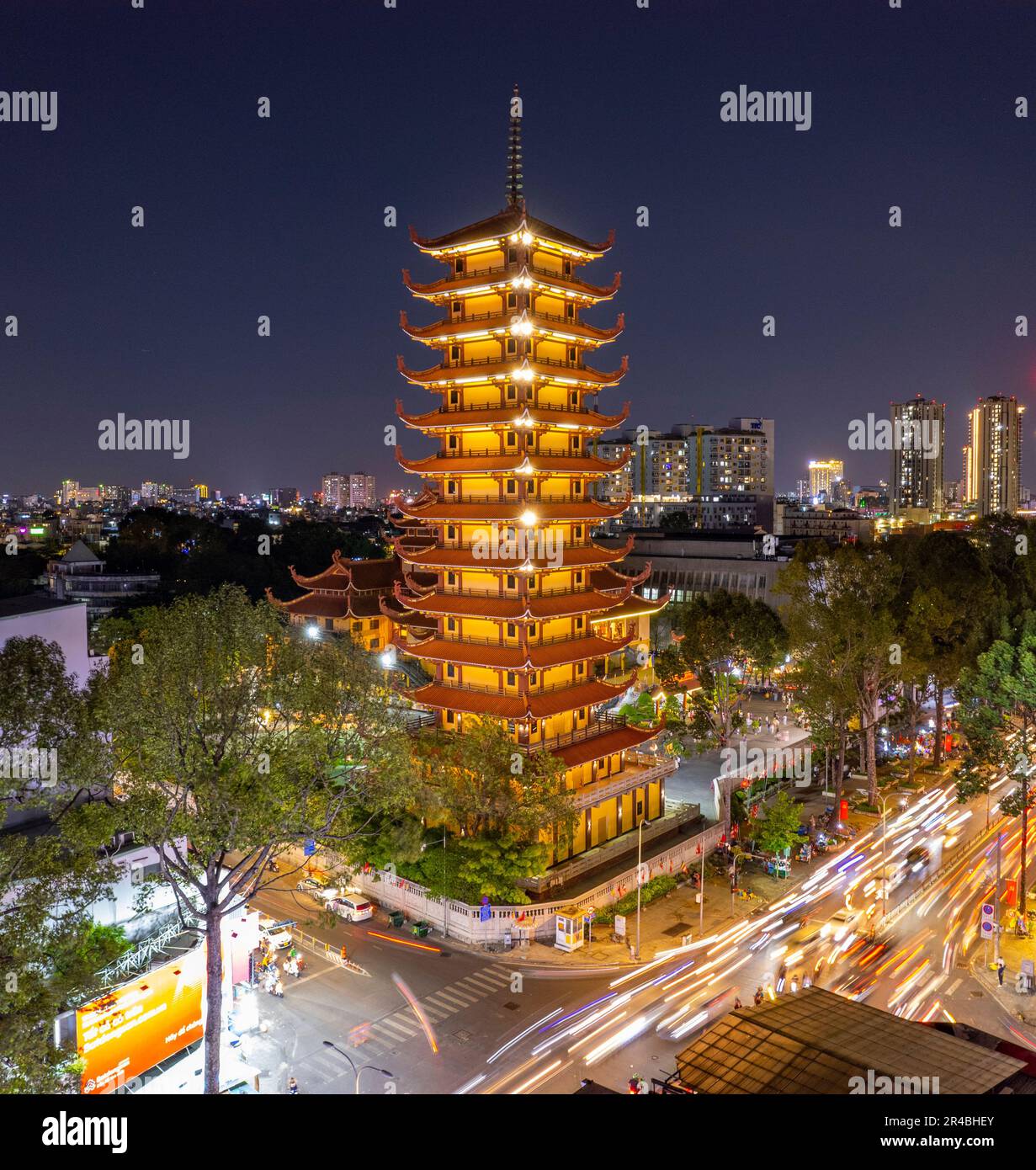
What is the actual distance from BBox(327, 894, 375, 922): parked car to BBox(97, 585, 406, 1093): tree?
964cm

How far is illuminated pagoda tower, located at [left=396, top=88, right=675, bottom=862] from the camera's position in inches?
1642

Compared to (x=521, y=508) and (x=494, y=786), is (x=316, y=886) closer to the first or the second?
(x=494, y=786)

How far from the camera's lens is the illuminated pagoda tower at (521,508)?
1642 inches

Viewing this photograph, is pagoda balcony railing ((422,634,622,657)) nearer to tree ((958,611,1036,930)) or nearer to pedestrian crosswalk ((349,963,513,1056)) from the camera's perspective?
pedestrian crosswalk ((349,963,513,1056))

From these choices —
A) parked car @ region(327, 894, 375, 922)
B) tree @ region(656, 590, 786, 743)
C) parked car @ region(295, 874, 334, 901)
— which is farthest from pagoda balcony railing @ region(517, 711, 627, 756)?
parked car @ region(295, 874, 334, 901)

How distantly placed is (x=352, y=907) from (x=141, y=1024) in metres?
14.2

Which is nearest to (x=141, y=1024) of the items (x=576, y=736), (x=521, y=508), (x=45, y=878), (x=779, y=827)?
(x=45, y=878)

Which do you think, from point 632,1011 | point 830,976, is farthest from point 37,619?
point 830,976

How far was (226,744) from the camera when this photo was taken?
2627 cm

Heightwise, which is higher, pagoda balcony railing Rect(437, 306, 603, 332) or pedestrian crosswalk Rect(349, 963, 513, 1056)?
pagoda balcony railing Rect(437, 306, 603, 332)

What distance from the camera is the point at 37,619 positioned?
42.0 m

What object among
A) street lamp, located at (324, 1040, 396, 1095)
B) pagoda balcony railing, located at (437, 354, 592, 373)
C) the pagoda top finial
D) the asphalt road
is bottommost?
the asphalt road

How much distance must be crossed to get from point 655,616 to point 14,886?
242ft
